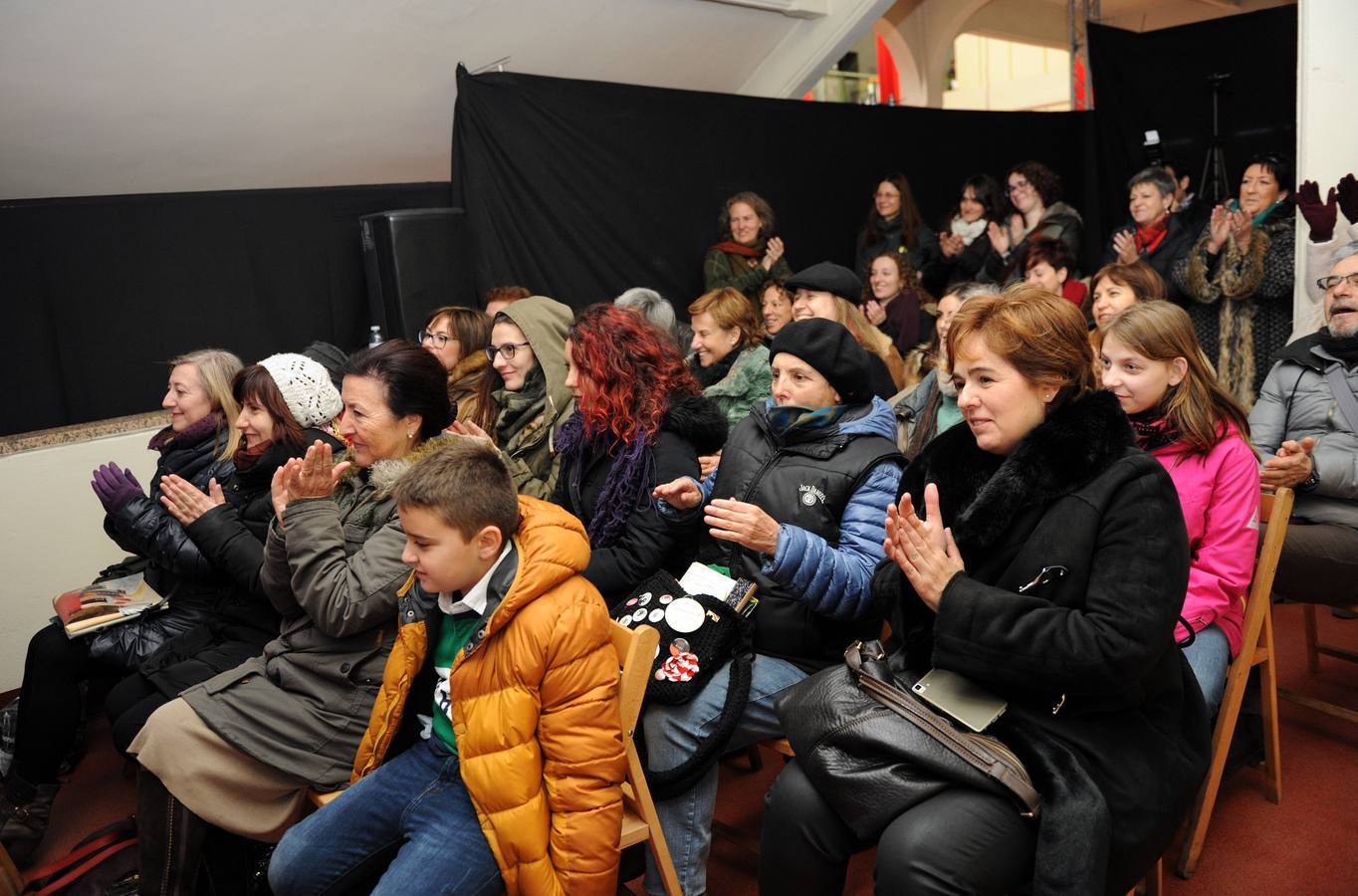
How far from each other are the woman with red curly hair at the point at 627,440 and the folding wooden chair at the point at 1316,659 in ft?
5.77

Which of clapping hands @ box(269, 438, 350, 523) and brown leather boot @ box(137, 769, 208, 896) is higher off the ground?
clapping hands @ box(269, 438, 350, 523)

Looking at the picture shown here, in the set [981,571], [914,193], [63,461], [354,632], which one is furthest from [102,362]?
[914,193]

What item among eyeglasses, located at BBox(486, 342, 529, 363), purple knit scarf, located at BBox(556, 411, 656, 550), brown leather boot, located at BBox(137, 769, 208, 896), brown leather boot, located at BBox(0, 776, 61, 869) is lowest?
brown leather boot, located at BBox(0, 776, 61, 869)

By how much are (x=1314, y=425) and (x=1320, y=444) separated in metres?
0.13

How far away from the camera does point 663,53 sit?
5500 mm

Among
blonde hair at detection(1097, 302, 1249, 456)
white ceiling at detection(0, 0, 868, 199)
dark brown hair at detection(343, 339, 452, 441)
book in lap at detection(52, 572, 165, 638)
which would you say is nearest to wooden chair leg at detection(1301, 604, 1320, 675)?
blonde hair at detection(1097, 302, 1249, 456)

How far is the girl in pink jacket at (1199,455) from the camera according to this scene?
2.23 meters

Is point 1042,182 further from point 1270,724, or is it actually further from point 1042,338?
point 1042,338

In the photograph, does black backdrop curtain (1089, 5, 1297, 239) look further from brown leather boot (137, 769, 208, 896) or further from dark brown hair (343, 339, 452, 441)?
brown leather boot (137, 769, 208, 896)

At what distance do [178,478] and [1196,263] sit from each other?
3.92 m

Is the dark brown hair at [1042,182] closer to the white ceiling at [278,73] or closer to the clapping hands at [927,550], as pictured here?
the white ceiling at [278,73]

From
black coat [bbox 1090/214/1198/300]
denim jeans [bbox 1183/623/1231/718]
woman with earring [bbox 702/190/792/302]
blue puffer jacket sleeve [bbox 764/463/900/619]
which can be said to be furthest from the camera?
woman with earring [bbox 702/190/792/302]

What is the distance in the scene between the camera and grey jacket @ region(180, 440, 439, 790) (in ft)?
7.07

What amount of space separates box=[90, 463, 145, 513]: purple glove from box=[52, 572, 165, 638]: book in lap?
25cm
